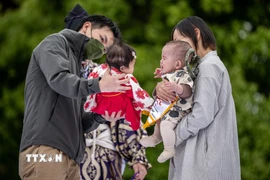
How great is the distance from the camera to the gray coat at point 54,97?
11.9 ft

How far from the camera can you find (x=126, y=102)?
4.02m

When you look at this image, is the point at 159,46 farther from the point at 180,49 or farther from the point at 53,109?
the point at 53,109

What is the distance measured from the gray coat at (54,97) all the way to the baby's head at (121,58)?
0.73ft

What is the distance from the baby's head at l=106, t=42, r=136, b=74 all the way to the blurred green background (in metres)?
4.20

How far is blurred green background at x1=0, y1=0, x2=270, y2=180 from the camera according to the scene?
8.73 m

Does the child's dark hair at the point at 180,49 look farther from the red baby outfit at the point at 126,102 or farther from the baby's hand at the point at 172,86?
the red baby outfit at the point at 126,102

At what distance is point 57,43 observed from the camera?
12.5ft

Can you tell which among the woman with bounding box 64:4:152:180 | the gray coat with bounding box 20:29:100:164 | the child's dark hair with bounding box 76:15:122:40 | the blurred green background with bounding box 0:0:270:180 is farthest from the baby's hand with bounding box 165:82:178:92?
the blurred green background with bounding box 0:0:270:180

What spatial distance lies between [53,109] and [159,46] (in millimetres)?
5287

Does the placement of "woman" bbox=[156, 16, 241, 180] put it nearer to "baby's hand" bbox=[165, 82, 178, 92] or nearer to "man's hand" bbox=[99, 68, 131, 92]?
"baby's hand" bbox=[165, 82, 178, 92]

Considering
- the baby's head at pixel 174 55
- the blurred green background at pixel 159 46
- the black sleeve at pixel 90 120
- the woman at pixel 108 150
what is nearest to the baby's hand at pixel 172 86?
the baby's head at pixel 174 55

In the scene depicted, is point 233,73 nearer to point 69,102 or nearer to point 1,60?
point 1,60

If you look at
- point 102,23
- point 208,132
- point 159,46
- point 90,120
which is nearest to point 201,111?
point 208,132

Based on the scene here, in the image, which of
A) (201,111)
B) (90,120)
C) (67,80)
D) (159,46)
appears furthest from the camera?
(159,46)
